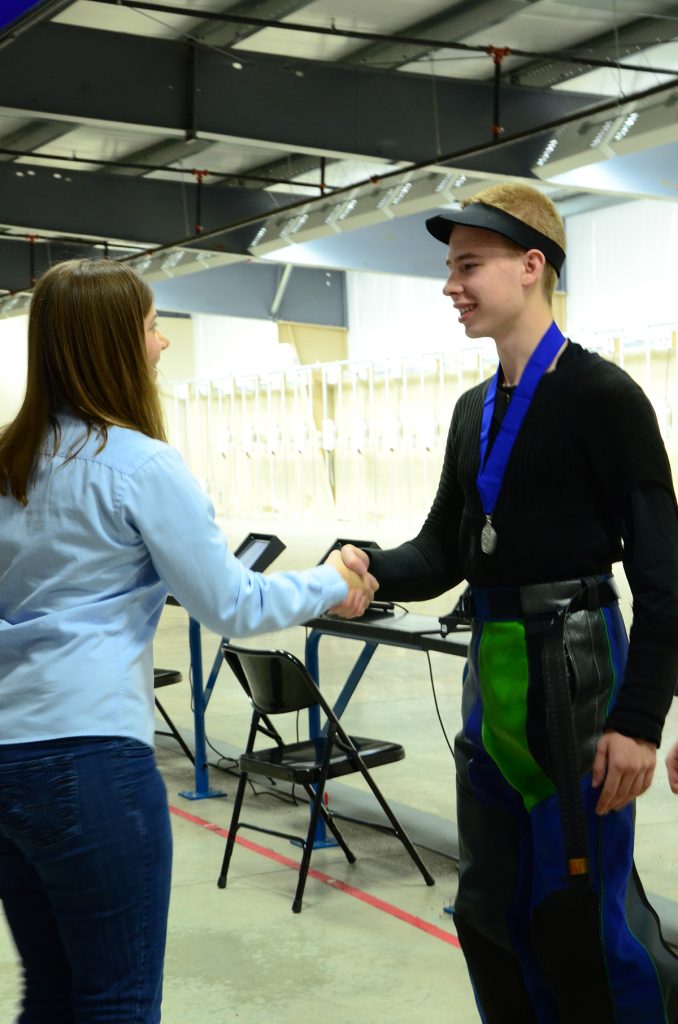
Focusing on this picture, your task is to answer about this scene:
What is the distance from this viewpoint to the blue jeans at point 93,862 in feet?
5.07

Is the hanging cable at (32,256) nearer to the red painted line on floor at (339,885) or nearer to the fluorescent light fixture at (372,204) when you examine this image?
the fluorescent light fixture at (372,204)

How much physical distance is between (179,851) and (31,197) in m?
6.23

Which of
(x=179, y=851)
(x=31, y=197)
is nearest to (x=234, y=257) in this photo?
(x=31, y=197)

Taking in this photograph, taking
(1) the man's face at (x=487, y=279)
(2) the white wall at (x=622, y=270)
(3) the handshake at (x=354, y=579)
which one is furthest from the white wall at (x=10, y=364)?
(1) the man's face at (x=487, y=279)

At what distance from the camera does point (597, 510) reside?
6.08 feet

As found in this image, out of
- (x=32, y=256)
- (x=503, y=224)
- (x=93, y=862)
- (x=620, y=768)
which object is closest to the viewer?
(x=93, y=862)

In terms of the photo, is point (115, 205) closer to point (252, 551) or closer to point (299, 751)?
point (252, 551)

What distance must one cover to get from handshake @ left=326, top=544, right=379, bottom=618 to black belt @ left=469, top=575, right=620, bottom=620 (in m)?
0.22

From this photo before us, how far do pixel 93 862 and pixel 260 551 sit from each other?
2810 mm

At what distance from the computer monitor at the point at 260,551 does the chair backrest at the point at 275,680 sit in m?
0.51

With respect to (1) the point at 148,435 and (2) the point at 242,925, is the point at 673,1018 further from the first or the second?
(2) the point at 242,925

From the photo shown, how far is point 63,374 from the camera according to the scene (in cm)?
163

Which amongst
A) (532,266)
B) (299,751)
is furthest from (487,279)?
(299,751)

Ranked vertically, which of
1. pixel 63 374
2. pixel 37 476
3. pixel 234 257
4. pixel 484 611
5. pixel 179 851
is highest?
pixel 234 257
